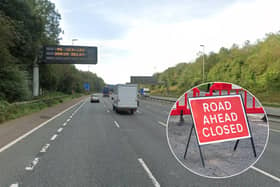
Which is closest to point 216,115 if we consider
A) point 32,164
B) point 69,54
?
point 32,164

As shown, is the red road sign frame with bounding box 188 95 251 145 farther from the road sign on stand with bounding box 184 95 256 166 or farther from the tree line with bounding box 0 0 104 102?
the tree line with bounding box 0 0 104 102

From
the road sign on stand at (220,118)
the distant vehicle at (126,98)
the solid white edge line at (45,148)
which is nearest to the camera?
the road sign on stand at (220,118)

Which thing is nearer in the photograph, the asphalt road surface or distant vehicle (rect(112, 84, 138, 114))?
the asphalt road surface

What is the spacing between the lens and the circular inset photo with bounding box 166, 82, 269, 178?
1961 millimetres

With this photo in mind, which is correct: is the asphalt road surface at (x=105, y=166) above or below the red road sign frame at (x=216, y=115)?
below

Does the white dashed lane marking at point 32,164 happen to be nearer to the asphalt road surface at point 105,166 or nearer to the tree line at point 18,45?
the asphalt road surface at point 105,166

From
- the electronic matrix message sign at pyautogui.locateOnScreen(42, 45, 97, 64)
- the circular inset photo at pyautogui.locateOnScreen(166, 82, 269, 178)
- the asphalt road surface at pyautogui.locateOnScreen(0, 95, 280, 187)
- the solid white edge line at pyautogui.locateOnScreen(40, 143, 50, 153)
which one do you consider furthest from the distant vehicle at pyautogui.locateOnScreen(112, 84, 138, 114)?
the circular inset photo at pyautogui.locateOnScreen(166, 82, 269, 178)

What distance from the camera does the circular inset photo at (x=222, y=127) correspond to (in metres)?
1.96

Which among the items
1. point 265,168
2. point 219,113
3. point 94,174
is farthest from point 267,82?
point 219,113

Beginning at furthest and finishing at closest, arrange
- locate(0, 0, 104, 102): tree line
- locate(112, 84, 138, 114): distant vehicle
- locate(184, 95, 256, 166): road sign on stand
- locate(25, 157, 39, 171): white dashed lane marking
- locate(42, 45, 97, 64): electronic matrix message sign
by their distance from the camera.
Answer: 1. locate(42, 45, 97, 64): electronic matrix message sign
2. locate(112, 84, 138, 114): distant vehicle
3. locate(0, 0, 104, 102): tree line
4. locate(25, 157, 39, 171): white dashed lane marking
5. locate(184, 95, 256, 166): road sign on stand

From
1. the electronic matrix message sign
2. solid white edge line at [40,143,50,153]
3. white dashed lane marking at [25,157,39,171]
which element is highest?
the electronic matrix message sign

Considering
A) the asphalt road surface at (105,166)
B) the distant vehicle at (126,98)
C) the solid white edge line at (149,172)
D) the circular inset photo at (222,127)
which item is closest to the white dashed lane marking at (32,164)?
the asphalt road surface at (105,166)

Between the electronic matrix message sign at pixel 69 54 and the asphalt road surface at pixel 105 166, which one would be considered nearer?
the asphalt road surface at pixel 105 166

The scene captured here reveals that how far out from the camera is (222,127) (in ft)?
6.45
